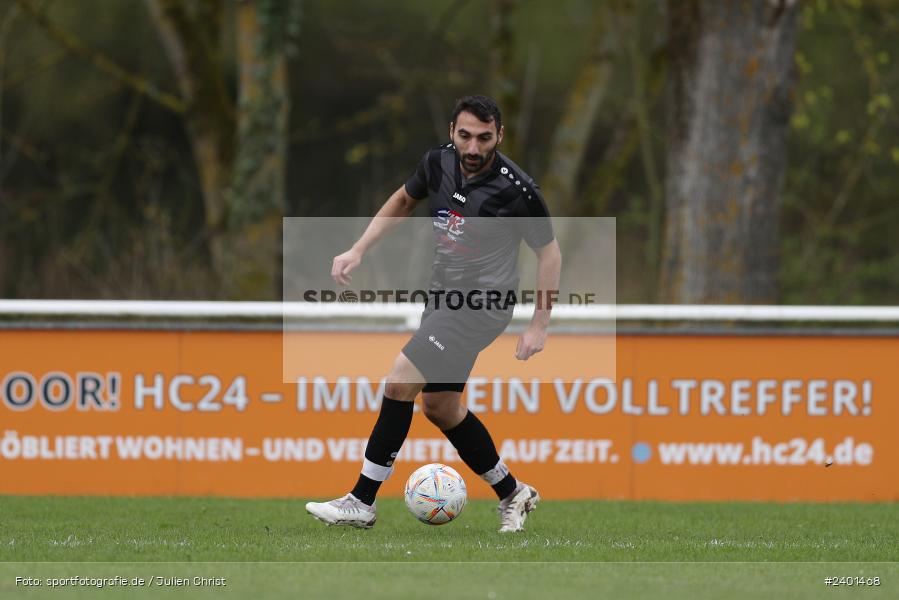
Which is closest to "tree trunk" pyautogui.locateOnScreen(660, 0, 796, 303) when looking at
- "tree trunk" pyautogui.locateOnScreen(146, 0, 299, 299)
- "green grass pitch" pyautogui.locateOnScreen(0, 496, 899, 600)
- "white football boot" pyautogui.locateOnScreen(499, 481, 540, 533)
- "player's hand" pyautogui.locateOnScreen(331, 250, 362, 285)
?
"green grass pitch" pyautogui.locateOnScreen(0, 496, 899, 600)

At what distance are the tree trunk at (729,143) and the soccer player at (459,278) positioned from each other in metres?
5.11

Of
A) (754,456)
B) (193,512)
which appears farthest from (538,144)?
(193,512)

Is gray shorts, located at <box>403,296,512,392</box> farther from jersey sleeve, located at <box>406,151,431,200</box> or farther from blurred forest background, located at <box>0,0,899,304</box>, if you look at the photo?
blurred forest background, located at <box>0,0,899,304</box>

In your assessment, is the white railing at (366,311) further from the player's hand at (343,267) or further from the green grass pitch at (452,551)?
the player's hand at (343,267)

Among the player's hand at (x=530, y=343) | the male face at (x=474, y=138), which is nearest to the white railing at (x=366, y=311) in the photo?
the player's hand at (x=530, y=343)

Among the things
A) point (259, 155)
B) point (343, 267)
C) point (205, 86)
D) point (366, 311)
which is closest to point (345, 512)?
point (343, 267)

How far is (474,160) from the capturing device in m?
6.65

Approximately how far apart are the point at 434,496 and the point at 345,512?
0.45 m

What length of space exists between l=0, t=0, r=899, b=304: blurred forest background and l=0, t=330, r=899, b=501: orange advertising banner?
256 centimetres

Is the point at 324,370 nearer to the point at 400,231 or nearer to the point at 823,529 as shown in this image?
the point at 823,529

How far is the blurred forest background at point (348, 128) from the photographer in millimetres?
14891

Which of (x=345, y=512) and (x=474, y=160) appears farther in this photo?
(x=345, y=512)

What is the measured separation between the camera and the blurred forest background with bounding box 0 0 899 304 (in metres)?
14.9

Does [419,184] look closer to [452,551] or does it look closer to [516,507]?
[516,507]
